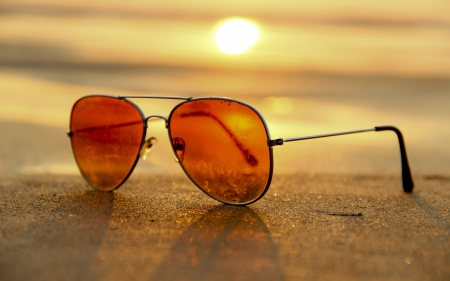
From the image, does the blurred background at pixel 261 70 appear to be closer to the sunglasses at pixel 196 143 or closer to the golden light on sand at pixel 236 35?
the golden light on sand at pixel 236 35

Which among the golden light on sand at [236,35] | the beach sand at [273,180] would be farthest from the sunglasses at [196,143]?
the golden light on sand at [236,35]

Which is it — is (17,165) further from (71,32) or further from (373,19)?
(373,19)

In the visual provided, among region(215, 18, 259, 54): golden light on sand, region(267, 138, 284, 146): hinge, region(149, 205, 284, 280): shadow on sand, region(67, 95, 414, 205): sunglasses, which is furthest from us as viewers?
region(215, 18, 259, 54): golden light on sand

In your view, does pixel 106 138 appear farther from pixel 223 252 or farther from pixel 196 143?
pixel 223 252

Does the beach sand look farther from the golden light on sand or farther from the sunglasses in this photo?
the golden light on sand

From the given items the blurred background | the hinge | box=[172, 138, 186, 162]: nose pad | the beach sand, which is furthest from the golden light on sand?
the hinge

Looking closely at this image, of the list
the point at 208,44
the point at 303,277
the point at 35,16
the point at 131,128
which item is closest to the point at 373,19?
the point at 208,44
